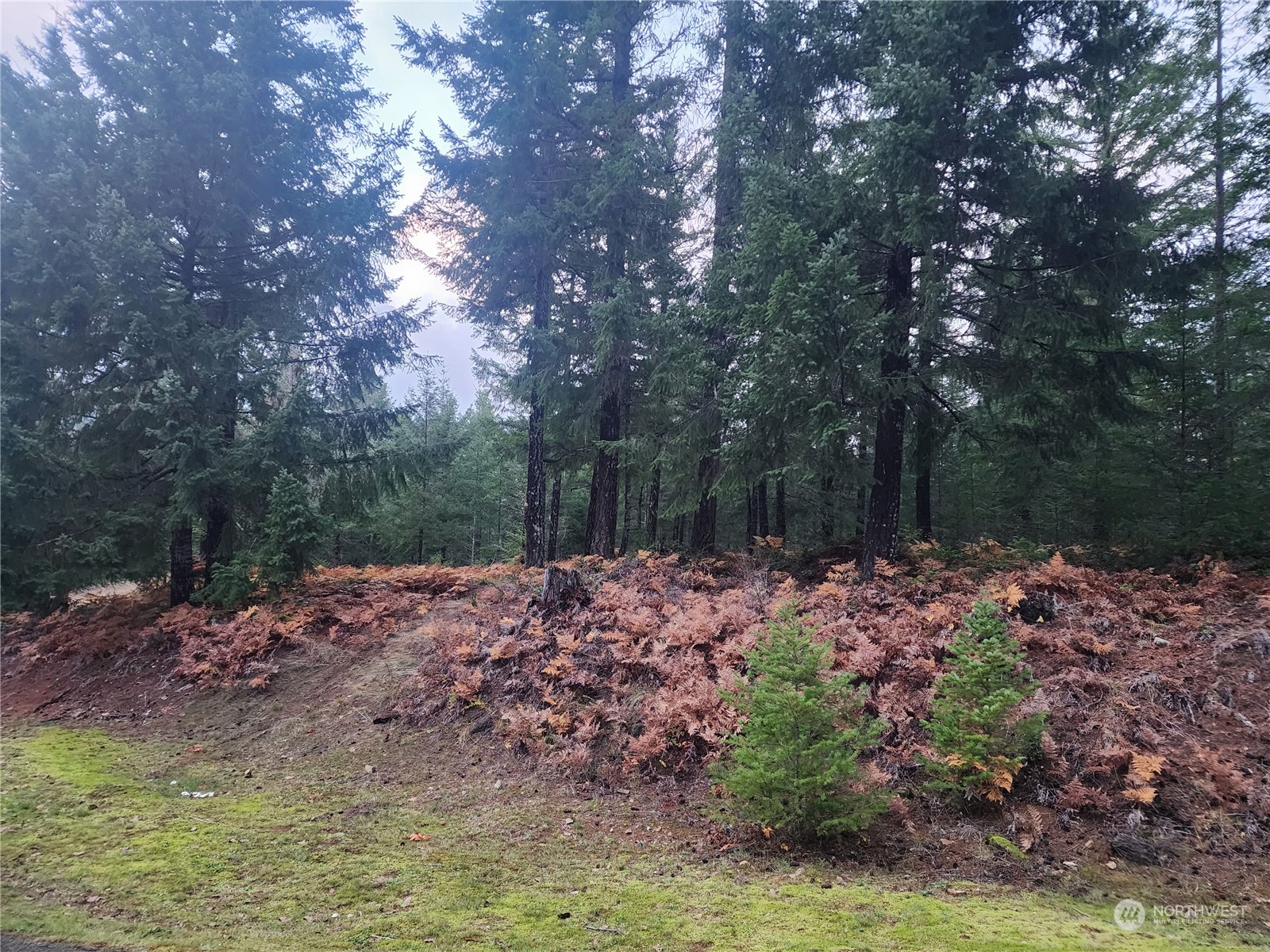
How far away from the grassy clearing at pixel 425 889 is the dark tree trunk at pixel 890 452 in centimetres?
614

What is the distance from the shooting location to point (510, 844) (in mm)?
4688

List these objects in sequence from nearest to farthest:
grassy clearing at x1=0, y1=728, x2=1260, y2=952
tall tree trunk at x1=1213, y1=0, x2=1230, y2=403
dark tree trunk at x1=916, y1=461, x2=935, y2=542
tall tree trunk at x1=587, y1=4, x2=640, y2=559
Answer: grassy clearing at x1=0, y1=728, x2=1260, y2=952, tall tree trunk at x1=1213, y1=0, x2=1230, y2=403, tall tree trunk at x1=587, y1=4, x2=640, y2=559, dark tree trunk at x1=916, y1=461, x2=935, y2=542

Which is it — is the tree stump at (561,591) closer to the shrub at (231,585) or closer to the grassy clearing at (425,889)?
the grassy clearing at (425,889)

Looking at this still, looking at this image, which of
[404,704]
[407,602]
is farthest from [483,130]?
[404,704]

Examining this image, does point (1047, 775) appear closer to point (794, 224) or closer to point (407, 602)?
point (794, 224)

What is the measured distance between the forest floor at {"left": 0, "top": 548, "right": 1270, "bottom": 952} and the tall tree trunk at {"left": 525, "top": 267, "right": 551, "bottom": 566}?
6.13 meters

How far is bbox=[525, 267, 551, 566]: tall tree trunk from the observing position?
14250 mm

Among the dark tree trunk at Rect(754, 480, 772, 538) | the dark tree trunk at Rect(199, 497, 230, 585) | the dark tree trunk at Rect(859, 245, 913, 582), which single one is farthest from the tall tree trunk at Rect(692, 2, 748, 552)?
the dark tree trunk at Rect(199, 497, 230, 585)

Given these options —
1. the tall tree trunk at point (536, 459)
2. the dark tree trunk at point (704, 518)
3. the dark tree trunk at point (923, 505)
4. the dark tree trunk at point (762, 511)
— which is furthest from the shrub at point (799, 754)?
the dark tree trunk at point (762, 511)

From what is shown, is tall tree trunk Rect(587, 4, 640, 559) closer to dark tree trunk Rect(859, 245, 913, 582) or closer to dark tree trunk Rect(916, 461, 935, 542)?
dark tree trunk Rect(859, 245, 913, 582)

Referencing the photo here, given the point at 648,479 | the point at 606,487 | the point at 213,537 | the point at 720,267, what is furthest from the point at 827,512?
the point at 213,537

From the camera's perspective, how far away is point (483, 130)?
45.2 ft

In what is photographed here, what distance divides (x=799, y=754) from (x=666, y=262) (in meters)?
11.6

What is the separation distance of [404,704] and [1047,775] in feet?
22.1
